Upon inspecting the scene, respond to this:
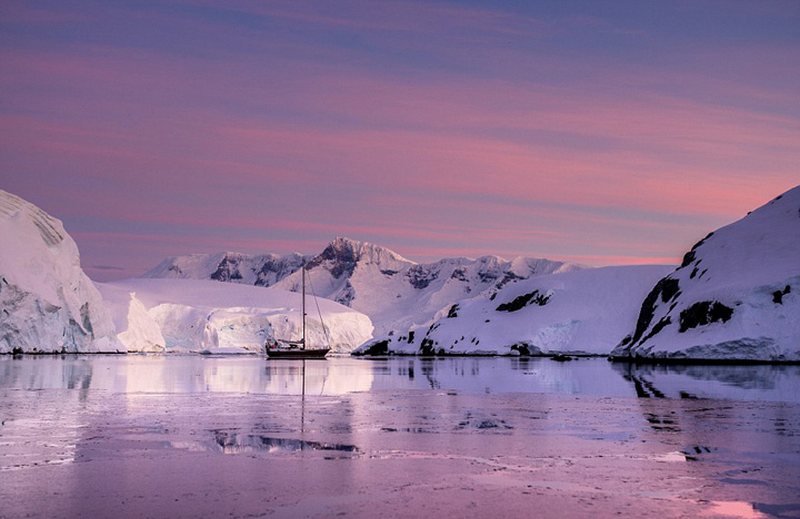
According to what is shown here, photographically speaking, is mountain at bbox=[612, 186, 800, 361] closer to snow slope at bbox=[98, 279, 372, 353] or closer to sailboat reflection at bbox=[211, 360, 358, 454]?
sailboat reflection at bbox=[211, 360, 358, 454]

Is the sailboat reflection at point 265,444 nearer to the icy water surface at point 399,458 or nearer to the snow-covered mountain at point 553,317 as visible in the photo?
the icy water surface at point 399,458

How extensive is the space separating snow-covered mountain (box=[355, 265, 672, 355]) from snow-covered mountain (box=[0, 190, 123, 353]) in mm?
40253

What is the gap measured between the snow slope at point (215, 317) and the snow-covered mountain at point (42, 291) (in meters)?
24.1

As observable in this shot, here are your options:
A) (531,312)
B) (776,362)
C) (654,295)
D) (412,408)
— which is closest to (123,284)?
(531,312)

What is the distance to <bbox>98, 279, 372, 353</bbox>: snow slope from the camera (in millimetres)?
121162

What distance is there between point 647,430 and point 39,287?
7501 centimetres

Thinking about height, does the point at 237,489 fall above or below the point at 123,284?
below

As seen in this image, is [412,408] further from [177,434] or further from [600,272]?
[600,272]

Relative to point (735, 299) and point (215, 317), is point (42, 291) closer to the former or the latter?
point (735, 299)

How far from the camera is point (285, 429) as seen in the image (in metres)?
14.3

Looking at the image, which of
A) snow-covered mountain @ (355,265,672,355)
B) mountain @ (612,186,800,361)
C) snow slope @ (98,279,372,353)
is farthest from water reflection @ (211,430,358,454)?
snow slope @ (98,279,372,353)

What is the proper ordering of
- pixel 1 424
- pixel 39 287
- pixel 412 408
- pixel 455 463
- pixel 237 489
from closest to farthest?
pixel 237 489
pixel 455 463
pixel 1 424
pixel 412 408
pixel 39 287

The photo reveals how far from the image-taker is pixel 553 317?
86625mm

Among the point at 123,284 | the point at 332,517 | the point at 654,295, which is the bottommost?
the point at 332,517
